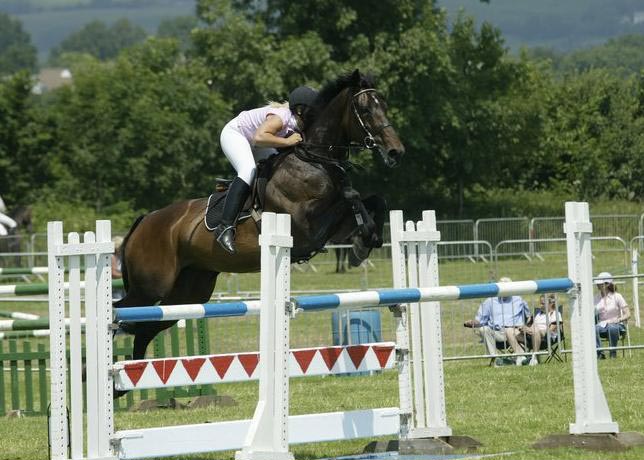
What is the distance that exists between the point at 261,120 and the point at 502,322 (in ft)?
15.1

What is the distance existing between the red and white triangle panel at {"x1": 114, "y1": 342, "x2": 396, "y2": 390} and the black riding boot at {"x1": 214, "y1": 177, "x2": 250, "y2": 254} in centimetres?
230

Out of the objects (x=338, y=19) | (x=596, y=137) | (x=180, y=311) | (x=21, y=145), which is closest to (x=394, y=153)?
(x=180, y=311)

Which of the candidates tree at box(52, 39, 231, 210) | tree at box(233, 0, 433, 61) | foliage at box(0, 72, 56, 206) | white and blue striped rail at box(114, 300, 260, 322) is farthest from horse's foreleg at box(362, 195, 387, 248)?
foliage at box(0, 72, 56, 206)

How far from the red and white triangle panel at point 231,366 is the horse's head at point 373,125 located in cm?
222

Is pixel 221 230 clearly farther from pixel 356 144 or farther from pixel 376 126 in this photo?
pixel 376 126

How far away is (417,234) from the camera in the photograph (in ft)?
23.7

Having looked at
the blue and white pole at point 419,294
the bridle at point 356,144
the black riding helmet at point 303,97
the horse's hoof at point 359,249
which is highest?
the black riding helmet at point 303,97

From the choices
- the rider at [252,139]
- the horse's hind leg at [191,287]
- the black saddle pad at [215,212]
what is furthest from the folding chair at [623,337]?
the black saddle pad at [215,212]

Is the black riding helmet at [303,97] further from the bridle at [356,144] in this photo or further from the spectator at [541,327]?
the spectator at [541,327]

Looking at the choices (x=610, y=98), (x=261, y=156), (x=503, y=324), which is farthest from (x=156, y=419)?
(x=610, y=98)

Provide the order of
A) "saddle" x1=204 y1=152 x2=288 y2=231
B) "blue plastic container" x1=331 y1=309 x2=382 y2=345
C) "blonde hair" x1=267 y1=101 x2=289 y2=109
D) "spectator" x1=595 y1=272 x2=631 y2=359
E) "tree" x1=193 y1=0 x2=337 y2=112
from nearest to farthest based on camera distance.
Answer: "saddle" x1=204 y1=152 x2=288 y2=231 → "blonde hair" x1=267 y1=101 x2=289 y2=109 → "blue plastic container" x1=331 y1=309 x2=382 y2=345 → "spectator" x1=595 y1=272 x2=631 y2=359 → "tree" x1=193 y1=0 x2=337 y2=112

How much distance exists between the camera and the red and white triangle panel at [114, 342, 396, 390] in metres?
6.49

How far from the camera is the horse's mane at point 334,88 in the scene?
9391mm

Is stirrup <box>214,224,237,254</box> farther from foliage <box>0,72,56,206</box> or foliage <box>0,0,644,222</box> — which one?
foliage <box>0,72,56,206</box>
